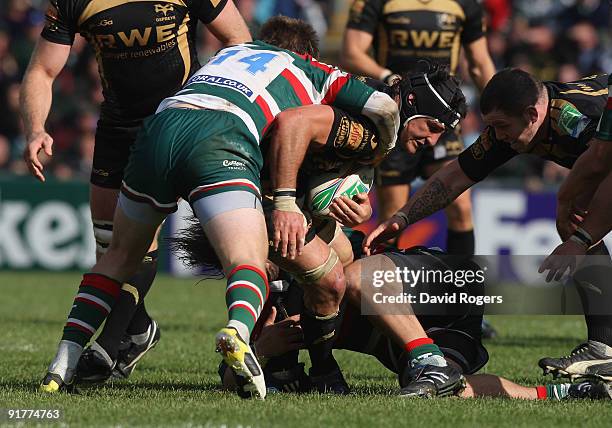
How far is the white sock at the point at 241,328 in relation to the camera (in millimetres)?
5051

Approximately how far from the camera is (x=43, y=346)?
27.5 feet

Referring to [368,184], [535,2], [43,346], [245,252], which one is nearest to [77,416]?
[245,252]

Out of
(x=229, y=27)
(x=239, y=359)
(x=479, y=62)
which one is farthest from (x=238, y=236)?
(x=479, y=62)

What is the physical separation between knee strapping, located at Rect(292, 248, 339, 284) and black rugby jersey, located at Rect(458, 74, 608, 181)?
1.29 m

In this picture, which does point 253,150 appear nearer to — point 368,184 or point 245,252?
point 245,252

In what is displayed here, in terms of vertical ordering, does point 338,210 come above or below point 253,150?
below

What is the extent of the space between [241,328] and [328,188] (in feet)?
3.97

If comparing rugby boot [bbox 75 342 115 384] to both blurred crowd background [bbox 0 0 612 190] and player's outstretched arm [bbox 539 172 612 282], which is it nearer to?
player's outstretched arm [bbox 539 172 612 282]

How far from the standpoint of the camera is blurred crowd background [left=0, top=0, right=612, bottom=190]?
16.1 meters

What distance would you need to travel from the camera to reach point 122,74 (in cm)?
694

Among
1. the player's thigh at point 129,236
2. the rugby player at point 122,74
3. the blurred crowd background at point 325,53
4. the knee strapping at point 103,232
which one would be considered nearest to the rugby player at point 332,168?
the player's thigh at point 129,236

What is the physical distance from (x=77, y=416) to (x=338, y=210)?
172 centimetres

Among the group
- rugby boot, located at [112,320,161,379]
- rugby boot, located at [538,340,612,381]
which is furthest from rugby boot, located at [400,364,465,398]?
rugby boot, located at [112,320,161,379]

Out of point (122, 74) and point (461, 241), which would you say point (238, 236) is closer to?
point (122, 74)
